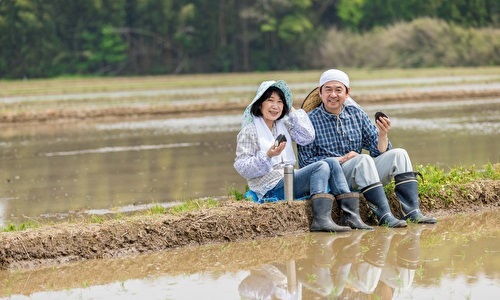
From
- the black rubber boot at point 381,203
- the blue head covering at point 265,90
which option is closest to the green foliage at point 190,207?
the blue head covering at point 265,90

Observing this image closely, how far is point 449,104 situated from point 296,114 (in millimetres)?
17356

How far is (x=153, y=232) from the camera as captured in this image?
759 centimetres

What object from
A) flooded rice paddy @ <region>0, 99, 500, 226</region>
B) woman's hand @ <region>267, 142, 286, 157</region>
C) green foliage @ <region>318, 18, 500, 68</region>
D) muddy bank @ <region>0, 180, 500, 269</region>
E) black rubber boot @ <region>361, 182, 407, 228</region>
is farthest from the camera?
green foliage @ <region>318, 18, 500, 68</region>

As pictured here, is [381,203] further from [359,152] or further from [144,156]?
[144,156]

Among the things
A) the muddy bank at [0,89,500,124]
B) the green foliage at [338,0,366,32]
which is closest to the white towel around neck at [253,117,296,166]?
the muddy bank at [0,89,500,124]

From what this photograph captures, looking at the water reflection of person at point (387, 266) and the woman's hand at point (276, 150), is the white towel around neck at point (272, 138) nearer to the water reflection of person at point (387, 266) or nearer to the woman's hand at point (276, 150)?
the woman's hand at point (276, 150)

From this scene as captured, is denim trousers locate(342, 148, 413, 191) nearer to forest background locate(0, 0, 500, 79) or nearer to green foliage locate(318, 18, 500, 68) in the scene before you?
green foliage locate(318, 18, 500, 68)

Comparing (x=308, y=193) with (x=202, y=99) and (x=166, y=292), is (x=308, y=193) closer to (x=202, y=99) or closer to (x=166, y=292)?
(x=166, y=292)

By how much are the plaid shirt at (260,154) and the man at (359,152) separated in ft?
0.58

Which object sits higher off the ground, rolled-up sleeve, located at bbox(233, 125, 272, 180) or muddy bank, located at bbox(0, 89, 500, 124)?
rolled-up sleeve, located at bbox(233, 125, 272, 180)

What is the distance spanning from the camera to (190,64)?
63750mm

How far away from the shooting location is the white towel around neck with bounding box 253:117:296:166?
8180 millimetres

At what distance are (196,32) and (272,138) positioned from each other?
56064mm

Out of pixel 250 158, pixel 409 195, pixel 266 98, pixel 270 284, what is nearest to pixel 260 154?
pixel 250 158
